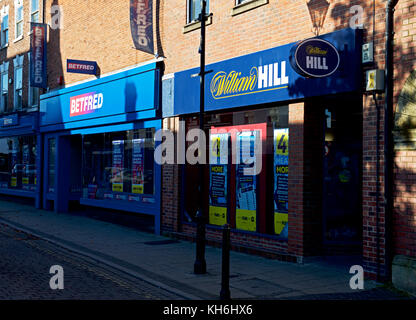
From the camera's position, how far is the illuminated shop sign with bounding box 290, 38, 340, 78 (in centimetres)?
817

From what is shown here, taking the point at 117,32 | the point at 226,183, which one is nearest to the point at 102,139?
the point at 117,32

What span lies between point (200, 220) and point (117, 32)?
9037mm

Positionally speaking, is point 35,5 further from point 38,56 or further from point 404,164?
point 404,164

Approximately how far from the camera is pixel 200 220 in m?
8.59

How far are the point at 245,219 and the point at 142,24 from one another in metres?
6.25

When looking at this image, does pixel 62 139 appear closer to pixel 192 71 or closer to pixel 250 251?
pixel 192 71

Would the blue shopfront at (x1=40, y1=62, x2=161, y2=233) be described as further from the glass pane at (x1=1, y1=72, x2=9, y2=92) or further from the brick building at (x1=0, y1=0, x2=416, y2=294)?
the glass pane at (x1=1, y1=72, x2=9, y2=92)

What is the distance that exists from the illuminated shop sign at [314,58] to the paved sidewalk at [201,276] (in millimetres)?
3394

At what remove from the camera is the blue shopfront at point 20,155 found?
69.9 feet

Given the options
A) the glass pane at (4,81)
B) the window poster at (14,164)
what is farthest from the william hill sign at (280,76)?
the glass pane at (4,81)

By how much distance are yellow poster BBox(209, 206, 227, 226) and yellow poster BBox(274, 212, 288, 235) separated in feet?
5.28

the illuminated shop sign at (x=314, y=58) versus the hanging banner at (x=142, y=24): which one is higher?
the hanging banner at (x=142, y=24)

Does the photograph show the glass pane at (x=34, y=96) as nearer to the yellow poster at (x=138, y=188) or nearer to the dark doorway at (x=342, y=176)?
the yellow poster at (x=138, y=188)

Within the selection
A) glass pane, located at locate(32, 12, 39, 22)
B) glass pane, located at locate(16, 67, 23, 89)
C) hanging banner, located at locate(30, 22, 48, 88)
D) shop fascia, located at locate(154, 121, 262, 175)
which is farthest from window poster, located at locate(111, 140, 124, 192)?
glass pane, located at locate(16, 67, 23, 89)
